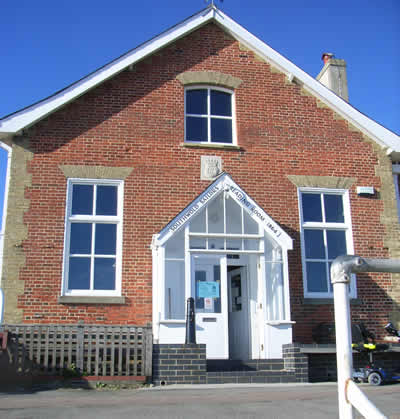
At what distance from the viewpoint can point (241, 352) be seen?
1273cm

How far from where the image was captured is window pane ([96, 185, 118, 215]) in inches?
502

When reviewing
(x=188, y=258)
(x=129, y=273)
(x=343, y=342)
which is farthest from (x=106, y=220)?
(x=343, y=342)

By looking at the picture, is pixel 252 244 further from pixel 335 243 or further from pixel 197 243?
pixel 335 243

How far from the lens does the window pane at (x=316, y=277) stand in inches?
522

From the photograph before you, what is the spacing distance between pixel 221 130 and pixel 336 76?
508 cm

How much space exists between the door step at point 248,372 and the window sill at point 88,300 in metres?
2.44

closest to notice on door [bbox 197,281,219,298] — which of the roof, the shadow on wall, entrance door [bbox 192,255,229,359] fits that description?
entrance door [bbox 192,255,229,359]

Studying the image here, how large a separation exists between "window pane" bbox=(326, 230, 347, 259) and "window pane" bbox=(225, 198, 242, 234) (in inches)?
103

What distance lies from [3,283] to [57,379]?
8.81 ft

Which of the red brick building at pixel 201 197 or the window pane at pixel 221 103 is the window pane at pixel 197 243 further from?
the window pane at pixel 221 103

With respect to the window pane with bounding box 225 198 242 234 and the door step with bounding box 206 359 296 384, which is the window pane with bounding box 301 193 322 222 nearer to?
the window pane with bounding box 225 198 242 234

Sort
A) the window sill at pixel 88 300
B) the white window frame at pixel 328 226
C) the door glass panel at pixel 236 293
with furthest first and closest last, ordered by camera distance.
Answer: the white window frame at pixel 328 226 → the door glass panel at pixel 236 293 → the window sill at pixel 88 300

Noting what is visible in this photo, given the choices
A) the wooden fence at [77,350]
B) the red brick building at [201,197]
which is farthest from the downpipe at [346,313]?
the red brick building at [201,197]

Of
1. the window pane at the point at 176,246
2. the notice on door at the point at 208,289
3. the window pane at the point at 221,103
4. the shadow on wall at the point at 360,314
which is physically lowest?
the shadow on wall at the point at 360,314
